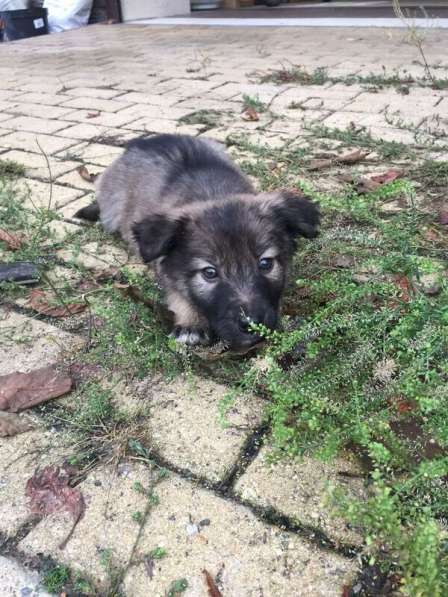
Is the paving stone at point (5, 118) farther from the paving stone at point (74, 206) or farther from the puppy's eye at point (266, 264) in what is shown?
the puppy's eye at point (266, 264)

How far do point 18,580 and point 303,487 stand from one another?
0.91m

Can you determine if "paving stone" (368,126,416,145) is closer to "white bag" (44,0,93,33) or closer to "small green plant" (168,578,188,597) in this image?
"small green plant" (168,578,188,597)

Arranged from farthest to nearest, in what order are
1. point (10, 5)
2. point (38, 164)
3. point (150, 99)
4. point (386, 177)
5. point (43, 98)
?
1. point (10, 5)
2. point (43, 98)
3. point (150, 99)
4. point (38, 164)
5. point (386, 177)

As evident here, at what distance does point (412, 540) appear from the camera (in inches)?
56.7

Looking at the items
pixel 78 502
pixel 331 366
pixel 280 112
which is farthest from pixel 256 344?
pixel 280 112

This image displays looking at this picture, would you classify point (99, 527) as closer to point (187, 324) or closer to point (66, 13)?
point (187, 324)

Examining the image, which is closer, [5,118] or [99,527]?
[99,527]

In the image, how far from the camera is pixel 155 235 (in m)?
2.59

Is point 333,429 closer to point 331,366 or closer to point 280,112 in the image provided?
point 331,366

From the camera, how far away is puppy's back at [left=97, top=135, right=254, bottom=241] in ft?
10.6

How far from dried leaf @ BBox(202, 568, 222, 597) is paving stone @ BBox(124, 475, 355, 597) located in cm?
1

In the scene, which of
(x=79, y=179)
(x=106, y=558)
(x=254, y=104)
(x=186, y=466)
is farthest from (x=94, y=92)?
(x=106, y=558)

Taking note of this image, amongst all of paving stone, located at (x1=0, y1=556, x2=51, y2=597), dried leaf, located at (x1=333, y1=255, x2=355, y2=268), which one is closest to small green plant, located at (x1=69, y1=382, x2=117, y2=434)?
paving stone, located at (x1=0, y1=556, x2=51, y2=597)

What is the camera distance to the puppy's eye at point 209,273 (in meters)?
2.60
